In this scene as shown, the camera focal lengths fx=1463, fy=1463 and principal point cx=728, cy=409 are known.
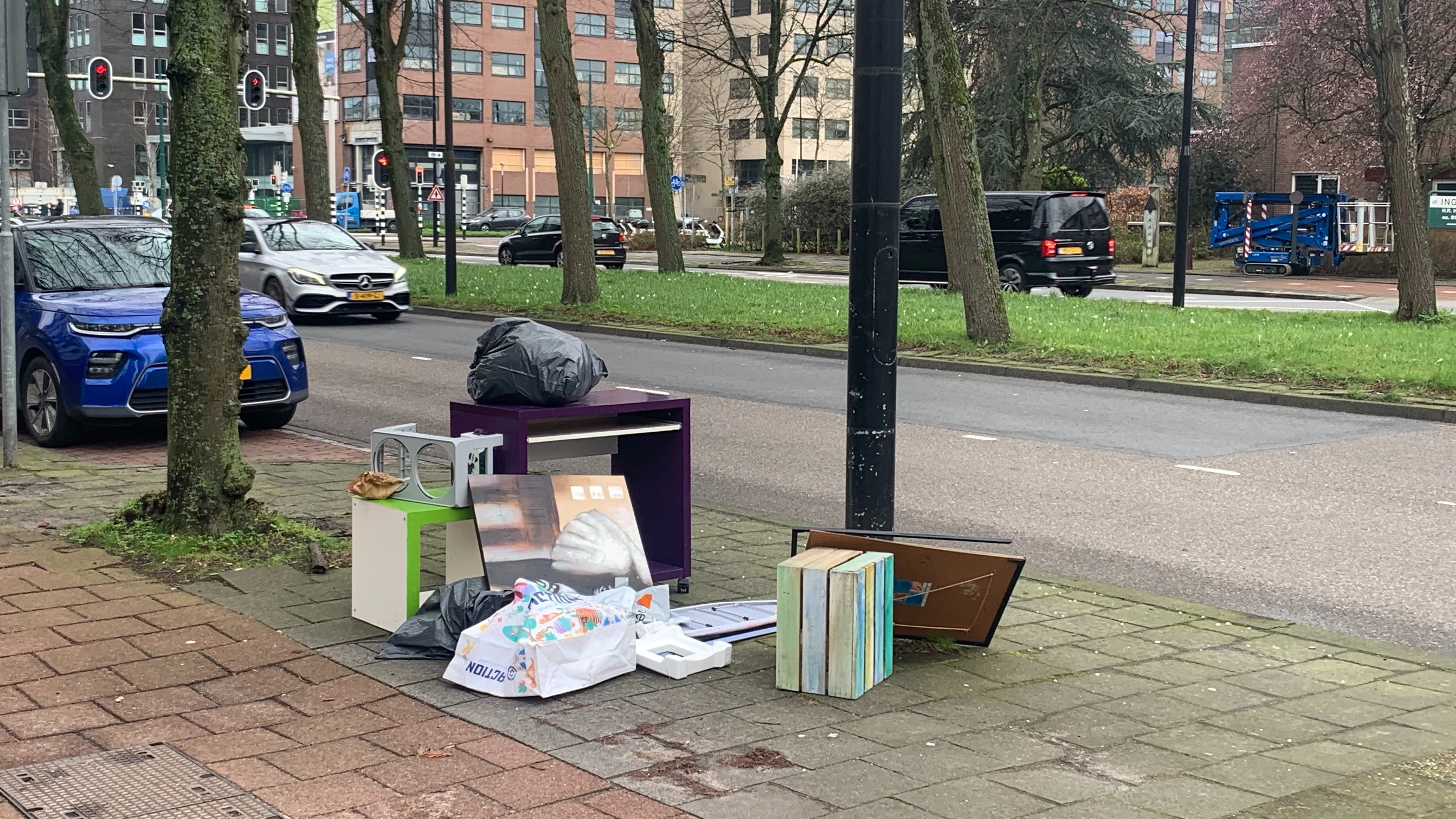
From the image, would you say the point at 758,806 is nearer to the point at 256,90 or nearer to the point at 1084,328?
the point at 1084,328

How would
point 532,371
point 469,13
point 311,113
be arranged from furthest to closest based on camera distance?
point 469,13
point 311,113
point 532,371

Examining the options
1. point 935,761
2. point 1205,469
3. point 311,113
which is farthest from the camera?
point 311,113

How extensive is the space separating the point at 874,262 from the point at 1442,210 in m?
38.6

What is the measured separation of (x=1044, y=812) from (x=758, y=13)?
286ft

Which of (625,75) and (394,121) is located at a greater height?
(625,75)

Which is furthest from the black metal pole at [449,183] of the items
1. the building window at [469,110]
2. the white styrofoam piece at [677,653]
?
the building window at [469,110]

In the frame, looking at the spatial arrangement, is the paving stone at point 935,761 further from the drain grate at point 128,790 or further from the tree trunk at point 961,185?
the tree trunk at point 961,185

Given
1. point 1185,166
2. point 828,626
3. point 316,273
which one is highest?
point 1185,166

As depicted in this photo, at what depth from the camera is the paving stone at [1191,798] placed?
4020 millimetres

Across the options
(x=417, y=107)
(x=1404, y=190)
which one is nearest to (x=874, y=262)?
(x=1404, y=190)

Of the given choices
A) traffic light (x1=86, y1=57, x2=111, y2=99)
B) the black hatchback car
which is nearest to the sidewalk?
traffic light (x1=86, y1=57, x2=111, y2=99)

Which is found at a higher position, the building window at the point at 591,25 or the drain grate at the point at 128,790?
the building window at the point at 591,25

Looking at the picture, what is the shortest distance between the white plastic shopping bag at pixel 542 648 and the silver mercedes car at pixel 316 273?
1741 centimetres

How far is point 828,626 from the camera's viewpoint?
16.3ft
